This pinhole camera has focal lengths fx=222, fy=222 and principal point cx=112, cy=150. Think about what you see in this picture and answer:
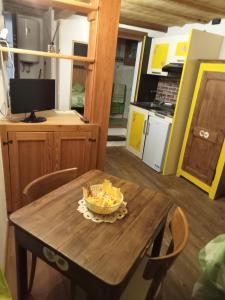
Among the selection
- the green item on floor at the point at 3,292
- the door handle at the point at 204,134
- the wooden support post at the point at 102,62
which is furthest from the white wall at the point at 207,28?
the green item on floor at the point at 3,292

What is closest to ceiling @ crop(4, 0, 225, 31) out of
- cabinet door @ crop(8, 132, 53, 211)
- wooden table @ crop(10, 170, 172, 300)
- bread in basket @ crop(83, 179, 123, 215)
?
cabinet door @ crop(8, 132, 53, 211)

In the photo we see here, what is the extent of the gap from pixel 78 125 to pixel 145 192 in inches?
40.9

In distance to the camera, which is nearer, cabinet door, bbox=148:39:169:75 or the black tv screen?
the black tv screen

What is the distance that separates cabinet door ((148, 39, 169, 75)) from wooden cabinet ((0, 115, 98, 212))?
2.13 m

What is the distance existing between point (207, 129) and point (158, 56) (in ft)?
5.28

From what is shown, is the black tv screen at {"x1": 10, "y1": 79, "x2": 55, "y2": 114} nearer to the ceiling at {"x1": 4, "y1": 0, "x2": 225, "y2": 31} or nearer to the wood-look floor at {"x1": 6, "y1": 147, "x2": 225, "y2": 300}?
the ceiling at {"x1": 4, "y1": 0, "x2": 225, "y2": 31}

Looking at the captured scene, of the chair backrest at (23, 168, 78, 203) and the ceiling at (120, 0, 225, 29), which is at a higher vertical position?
the ceiling at (120, 0, 225, 29)

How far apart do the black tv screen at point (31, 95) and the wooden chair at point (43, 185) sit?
0.86 metres

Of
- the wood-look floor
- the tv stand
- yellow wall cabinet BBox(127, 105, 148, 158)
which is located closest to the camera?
the wood-look floor

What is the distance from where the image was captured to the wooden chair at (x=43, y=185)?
4.54ft

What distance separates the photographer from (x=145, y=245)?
1.04 metres

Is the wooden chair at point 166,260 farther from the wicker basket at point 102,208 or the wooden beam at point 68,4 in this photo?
the wooden beam at point 68,4

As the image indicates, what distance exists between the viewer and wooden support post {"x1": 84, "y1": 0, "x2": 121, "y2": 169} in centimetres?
199

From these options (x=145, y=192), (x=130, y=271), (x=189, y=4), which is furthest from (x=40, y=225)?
(x=189, y=4)
